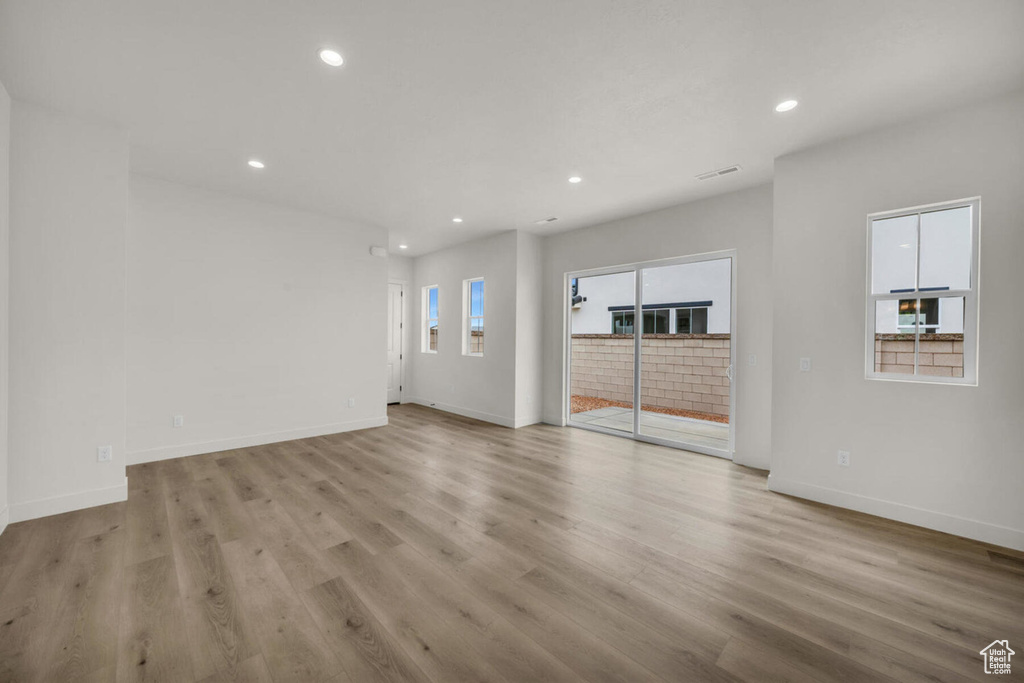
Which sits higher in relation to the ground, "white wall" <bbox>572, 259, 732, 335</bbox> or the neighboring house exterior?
"white wall" <bbox>572, 259, 732, 335</bbox>

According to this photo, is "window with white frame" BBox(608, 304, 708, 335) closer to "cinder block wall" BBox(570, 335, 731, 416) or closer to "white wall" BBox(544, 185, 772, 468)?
"cinder block wall" BBox(570, 335, 731, 416)

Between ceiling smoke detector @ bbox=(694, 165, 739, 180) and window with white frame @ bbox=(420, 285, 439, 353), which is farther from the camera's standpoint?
window with white frame @ bbox=(420, 285, 439, 353)

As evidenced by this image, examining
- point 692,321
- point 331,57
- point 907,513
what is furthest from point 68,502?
point 692,321

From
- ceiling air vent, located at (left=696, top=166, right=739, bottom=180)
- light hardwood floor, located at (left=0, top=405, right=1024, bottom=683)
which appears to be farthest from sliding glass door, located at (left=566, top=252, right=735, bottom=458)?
light hardwood floor, located at (left=0, top=405, right=1024, bottom=683)

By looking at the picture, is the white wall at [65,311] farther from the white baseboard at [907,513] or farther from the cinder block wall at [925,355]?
the cinder block wall at [925,355]

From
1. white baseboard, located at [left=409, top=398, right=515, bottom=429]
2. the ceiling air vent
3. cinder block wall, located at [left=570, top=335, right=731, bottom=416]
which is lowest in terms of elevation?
white baseboard, located at [left=409, top=398, right=515, bottom=429]

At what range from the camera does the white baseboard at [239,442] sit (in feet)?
13.1

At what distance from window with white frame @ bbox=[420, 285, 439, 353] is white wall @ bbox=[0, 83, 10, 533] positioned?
5.07 m

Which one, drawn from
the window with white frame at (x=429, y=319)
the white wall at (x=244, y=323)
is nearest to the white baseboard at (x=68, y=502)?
the white wall at (x=244, y=323)

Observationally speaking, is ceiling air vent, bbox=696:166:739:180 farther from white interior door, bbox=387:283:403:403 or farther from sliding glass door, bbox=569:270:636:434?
white interior door, bbox=387:283:403:403

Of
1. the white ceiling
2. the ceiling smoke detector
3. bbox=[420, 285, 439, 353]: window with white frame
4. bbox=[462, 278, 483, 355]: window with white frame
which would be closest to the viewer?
the white ceiling

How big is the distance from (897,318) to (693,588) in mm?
2537

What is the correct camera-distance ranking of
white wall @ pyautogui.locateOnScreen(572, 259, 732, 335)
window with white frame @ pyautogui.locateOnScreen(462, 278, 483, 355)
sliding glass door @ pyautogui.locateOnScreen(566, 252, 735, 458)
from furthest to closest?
window with white frame @ pyautogui.locateOnScreen(462, 278, 483, 355)
sliding glass door @ pyautogui.locateOnScreen(566, 252, 735, 458)
white wall @ pyautogui.locateOnScreen(572, 259, 732, 335)

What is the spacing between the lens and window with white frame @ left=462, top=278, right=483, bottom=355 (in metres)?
6.57
